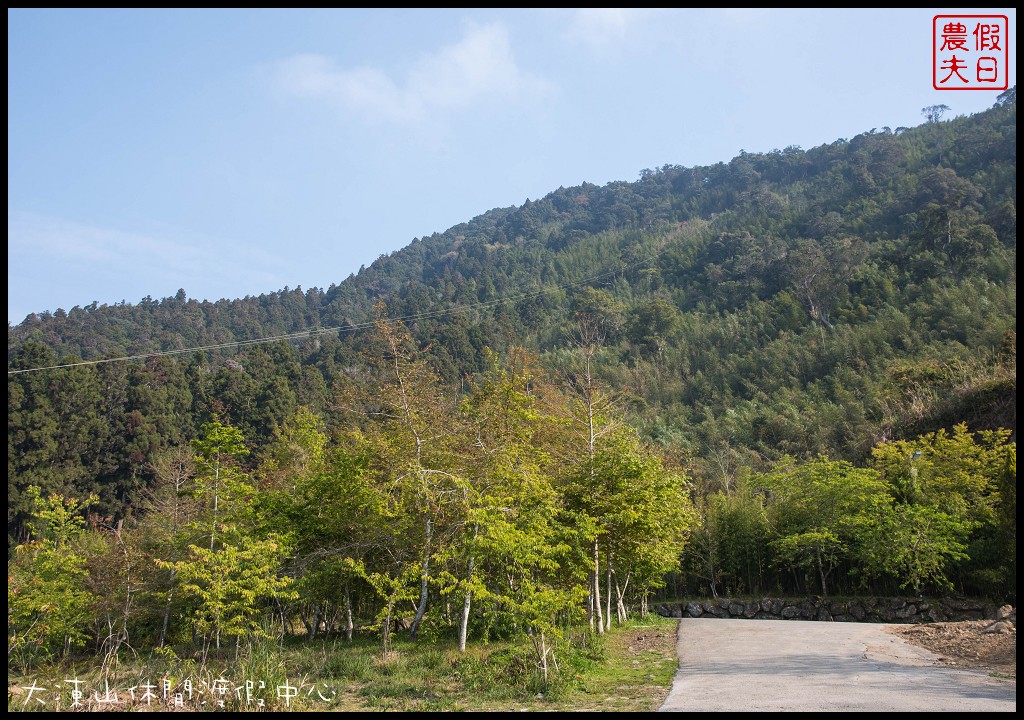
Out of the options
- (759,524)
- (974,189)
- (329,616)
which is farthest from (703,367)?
(329,616)

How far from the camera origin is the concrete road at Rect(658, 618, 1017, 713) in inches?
219

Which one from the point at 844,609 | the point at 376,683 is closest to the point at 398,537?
the point at 376,683

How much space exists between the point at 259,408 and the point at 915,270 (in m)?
42.7

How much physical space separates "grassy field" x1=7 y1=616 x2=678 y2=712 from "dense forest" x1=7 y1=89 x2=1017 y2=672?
2.15 feet

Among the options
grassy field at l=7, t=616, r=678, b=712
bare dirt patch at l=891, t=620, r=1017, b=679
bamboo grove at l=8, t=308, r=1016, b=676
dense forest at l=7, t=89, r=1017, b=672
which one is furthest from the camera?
dense forest at l=7, t=89, r=1017, b=672

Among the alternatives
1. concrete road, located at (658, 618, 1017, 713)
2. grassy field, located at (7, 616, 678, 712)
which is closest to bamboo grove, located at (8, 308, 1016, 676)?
grassy field, located at (7, 616, 678, 712)

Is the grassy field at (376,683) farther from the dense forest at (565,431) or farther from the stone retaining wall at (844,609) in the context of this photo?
the stone retaining wall at (844,609)

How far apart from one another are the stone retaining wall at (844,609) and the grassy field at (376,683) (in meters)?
11.0

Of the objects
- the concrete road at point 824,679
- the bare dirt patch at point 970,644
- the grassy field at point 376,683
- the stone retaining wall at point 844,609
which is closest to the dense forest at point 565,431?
the grassy field at point 376,683

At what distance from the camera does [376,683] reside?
25.4 feet

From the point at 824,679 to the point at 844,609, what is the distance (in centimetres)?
1365

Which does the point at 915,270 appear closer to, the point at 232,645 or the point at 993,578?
the point at 993,578

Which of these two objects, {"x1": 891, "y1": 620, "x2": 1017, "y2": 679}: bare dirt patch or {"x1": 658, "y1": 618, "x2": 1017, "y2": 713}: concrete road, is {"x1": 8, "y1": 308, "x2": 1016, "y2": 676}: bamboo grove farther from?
{"x1": 658, "y1": 618, "x2": 1017, "y2": 713}: concrete road

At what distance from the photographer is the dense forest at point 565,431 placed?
408 inches
